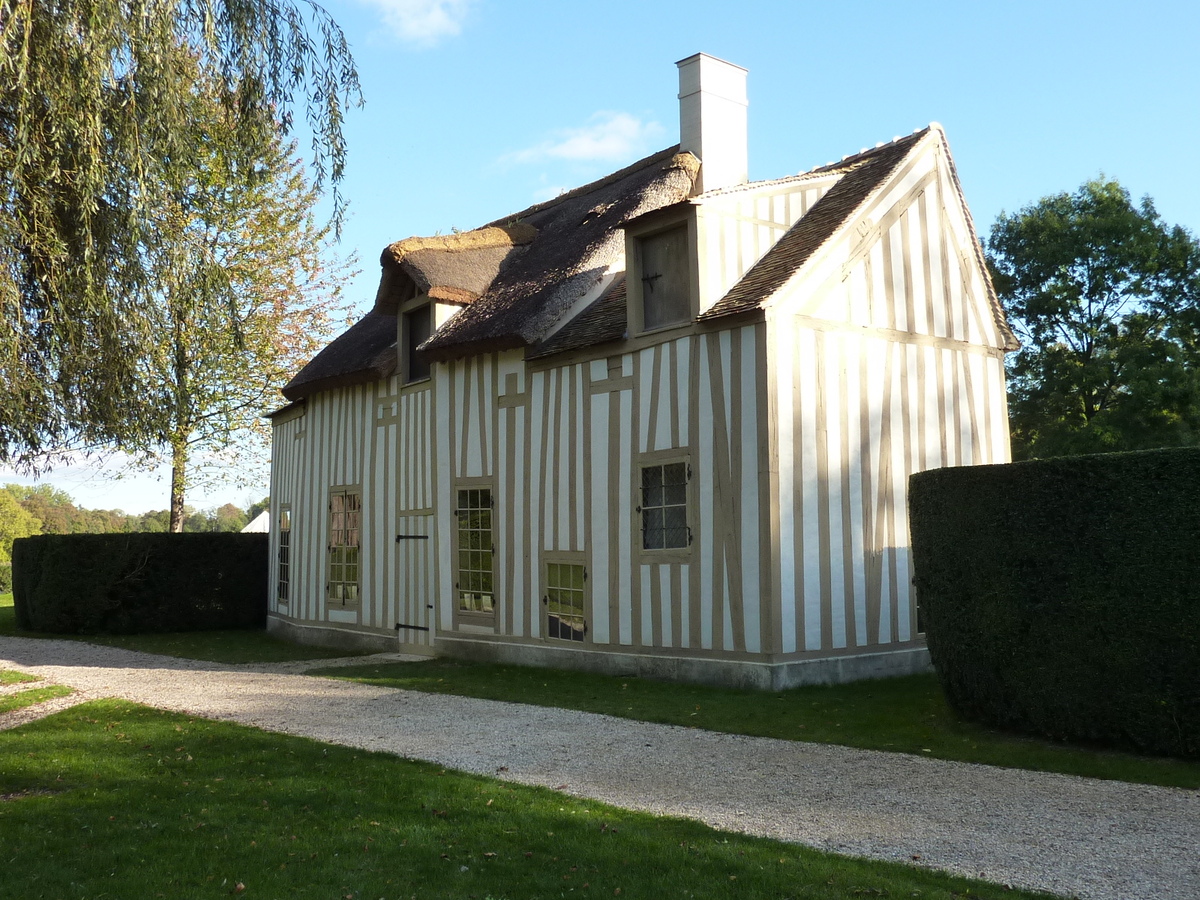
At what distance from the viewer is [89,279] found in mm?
6375

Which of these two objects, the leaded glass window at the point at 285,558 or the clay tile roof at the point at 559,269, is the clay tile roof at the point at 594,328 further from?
the leaded glass window at the point at 285,558

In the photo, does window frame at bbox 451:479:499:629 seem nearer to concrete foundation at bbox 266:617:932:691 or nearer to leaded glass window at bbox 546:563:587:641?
concrete foundation at bbox 266:617:932:691

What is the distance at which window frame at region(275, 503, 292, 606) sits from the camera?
55.6 ft

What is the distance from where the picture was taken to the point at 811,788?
5770mm

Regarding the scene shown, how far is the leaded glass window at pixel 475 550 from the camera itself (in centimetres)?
1229

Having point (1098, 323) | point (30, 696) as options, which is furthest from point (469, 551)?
point (1098, 323)

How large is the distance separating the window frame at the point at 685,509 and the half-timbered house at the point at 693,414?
31mm

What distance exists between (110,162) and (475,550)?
22.7 ft

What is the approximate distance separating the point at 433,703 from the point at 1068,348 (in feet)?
68.2

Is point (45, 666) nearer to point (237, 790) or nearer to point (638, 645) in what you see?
point (638, 645)

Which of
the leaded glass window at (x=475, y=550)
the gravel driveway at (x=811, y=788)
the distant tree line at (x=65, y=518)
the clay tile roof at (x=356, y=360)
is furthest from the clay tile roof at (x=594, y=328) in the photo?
the distant tree line at (x=65, y=518)

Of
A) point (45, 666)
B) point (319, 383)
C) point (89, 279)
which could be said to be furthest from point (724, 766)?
point (319, 383)

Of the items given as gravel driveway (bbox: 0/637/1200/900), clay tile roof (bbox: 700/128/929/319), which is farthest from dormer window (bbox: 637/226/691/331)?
gravel driveway (bbox: 0/637/1200/900)

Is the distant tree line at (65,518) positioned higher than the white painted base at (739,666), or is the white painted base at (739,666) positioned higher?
the distant tree line at (65,518)
